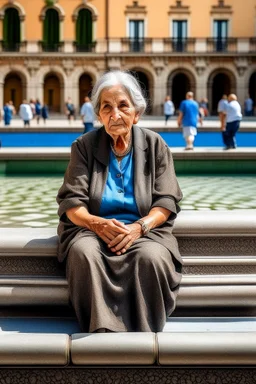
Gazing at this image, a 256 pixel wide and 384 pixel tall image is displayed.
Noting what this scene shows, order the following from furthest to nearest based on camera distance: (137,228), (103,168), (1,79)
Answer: (1,79) → (103,168) → (137,228)

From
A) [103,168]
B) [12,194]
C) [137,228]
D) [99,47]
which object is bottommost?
[12,194]

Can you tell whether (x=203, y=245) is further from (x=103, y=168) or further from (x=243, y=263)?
(x=103, y=168)

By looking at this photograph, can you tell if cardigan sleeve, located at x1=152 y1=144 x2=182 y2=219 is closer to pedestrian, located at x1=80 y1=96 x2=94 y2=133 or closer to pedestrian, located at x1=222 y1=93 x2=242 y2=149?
pedestrian, located at x1=222 y1=93 x2=242 y2=149

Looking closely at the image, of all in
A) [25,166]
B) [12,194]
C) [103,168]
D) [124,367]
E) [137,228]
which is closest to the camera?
[124,367]

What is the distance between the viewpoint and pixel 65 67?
3912 centimetres

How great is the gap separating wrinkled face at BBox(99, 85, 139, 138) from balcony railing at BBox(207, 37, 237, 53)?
1463 inches

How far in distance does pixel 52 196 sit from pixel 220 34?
109 feet

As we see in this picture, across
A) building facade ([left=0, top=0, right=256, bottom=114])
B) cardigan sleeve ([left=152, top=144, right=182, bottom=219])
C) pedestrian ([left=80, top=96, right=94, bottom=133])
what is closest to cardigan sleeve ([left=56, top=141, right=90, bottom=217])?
cardigan sleeve ([left=152, top=144, right=182, bottom=219])

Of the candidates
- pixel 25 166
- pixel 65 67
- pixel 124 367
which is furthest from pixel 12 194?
pixel 65 67

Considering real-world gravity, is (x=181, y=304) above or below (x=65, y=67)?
below

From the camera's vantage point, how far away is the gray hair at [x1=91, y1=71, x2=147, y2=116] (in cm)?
331

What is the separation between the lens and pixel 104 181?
3344mm

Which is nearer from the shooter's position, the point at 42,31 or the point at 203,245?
the point at 203,245

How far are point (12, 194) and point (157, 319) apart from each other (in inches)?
232
